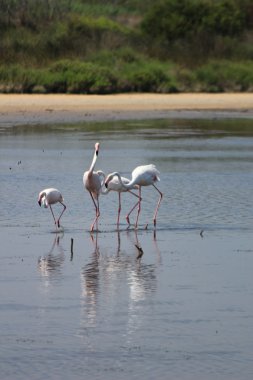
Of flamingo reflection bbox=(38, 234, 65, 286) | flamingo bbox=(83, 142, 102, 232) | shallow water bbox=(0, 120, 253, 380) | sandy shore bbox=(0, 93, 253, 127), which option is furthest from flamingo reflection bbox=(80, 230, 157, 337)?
sandy shore bbox=(0, 93, 253, 127)

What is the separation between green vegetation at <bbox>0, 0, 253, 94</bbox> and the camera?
37.6 m

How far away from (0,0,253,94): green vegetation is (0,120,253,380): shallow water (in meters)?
16.6

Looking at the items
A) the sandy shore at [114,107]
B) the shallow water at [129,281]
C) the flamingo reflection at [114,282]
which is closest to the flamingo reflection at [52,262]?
the shallow water at [129,281]

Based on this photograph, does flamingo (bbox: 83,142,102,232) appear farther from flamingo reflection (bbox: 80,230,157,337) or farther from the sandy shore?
the sandy shore

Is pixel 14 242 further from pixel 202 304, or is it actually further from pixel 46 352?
pixel 46 352

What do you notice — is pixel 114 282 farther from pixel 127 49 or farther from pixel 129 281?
pixel 127 49

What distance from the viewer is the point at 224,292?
1062cm

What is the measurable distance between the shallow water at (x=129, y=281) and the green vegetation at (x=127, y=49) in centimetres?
1657

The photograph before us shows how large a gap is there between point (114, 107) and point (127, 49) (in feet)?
27.0

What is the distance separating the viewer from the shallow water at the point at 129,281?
28.1 ft

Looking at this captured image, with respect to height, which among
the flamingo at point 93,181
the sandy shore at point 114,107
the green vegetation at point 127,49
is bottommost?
the flamingo at point 93,181

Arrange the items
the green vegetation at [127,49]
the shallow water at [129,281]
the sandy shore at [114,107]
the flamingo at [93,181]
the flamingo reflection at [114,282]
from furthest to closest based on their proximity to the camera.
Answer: the green vegetation at [127,49]
the sandy shore at [114,107]
the flamingo at [93,181]
the flamingo reflection at [114,282]
the shallow water at [129,281]

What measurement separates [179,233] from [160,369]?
5.62 meters

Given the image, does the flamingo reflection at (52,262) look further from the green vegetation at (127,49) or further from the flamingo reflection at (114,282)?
the green vegetation at (127,49)
